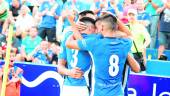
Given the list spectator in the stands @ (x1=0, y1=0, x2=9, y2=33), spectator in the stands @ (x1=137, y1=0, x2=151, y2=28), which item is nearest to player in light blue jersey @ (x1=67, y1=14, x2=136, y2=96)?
spectator in the stands @ (x1=137, y1=0, x2=151, y2=28)

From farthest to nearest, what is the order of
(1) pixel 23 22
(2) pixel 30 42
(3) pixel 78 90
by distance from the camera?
(1) pixel 23 22, (2) pixel 30 42, (3) pixel 78 90

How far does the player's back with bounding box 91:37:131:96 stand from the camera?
21.3 ft

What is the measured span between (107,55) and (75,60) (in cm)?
71

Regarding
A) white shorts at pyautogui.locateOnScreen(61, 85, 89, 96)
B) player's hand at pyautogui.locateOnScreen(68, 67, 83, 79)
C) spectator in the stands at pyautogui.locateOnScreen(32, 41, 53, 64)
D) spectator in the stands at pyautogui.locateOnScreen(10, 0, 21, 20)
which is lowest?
white shorts at pyautogui.locateOnScreen(61, 85, 89, 96)

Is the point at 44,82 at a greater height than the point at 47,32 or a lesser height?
lesser

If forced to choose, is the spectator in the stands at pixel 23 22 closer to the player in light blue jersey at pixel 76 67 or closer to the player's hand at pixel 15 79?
the player's hand at pixel 15 79

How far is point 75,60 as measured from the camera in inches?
280

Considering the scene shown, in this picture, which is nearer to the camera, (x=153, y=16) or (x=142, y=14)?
(x=142, y=14)

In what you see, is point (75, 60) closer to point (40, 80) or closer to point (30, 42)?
point (40, 80)

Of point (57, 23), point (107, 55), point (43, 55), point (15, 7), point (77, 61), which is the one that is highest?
point (15, 7)

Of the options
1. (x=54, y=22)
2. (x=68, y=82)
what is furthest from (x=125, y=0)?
(x=68, y=82)

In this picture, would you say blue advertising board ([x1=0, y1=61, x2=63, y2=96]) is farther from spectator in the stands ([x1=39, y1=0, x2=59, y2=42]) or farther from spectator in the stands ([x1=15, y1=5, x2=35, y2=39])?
spectator in the stands ([x1=39, y1=0, x2=59, y2=42])

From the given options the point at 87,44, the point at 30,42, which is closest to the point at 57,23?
the point at 30,42

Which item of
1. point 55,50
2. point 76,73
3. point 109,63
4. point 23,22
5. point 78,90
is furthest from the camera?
point 23,22
